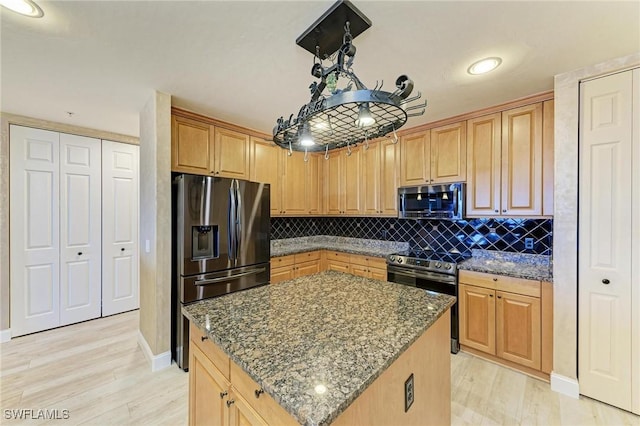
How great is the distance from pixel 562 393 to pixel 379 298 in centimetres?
178

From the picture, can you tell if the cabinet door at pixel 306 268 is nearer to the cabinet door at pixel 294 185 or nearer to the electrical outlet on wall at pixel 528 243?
the cabinet door at pixel 294 185

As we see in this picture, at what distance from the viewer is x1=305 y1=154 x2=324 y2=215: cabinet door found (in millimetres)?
3947

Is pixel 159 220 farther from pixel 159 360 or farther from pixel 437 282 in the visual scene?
pixel 437 282

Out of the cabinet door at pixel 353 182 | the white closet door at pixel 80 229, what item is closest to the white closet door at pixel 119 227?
the white closet door at pixel 80 229

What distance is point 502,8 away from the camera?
4.45ft

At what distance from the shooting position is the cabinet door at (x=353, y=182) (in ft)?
12.0

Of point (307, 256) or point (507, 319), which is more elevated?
point (307, 256)

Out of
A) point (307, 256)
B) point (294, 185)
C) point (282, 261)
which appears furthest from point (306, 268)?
point (294, 185)

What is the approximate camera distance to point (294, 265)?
136 inches

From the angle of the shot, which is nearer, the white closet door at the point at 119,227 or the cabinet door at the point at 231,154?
the cabinet door at the point at 231,154

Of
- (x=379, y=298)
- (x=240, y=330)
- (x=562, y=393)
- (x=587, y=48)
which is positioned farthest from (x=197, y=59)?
(x=562, y=393)

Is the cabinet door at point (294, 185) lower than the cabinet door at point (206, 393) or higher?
higher

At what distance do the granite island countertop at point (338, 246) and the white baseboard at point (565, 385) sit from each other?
1673 mm

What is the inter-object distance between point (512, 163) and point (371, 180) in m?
1.51
